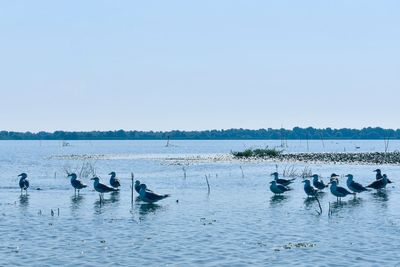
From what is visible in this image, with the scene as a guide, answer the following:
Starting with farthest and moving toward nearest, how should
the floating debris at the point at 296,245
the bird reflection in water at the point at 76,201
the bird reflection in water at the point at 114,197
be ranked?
the bird reflection in water at the point at 114,197, the bird reflection in water at the point at 76,201, the floating debris at the point at 296,245

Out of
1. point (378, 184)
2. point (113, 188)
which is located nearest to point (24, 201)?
point (113, 188)

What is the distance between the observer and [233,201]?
106 feet

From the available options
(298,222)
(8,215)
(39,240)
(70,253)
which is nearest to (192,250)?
(70,253)

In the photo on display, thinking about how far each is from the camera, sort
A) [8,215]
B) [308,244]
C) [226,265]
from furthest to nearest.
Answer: [8,215]
[308,244]
[226,265]

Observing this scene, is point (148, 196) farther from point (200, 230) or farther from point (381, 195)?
point (381, 195)

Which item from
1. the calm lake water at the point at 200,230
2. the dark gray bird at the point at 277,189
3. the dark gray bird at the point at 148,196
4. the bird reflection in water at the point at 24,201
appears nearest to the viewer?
the calm lake water at the point at 200,230

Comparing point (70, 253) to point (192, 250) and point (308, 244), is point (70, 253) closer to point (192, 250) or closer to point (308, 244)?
point (192, 250)

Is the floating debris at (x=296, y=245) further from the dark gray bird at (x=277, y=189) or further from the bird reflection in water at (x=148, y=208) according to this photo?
the dark gray bird at (x=277, y=189)

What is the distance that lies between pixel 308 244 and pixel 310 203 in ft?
38.4

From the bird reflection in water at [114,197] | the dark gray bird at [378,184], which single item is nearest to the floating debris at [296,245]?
the bird reflection in water at [114,197]

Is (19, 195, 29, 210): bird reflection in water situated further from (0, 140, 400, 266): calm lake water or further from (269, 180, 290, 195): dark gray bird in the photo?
(269, 180, 290, 195): dark gray bird

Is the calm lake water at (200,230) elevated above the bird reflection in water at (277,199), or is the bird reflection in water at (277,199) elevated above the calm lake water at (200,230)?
the bird reflection in water at (277,199)

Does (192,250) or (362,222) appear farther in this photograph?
(362,222)

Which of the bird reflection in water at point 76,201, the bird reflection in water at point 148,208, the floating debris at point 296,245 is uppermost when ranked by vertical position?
the bird reflection in water at point 76,201
